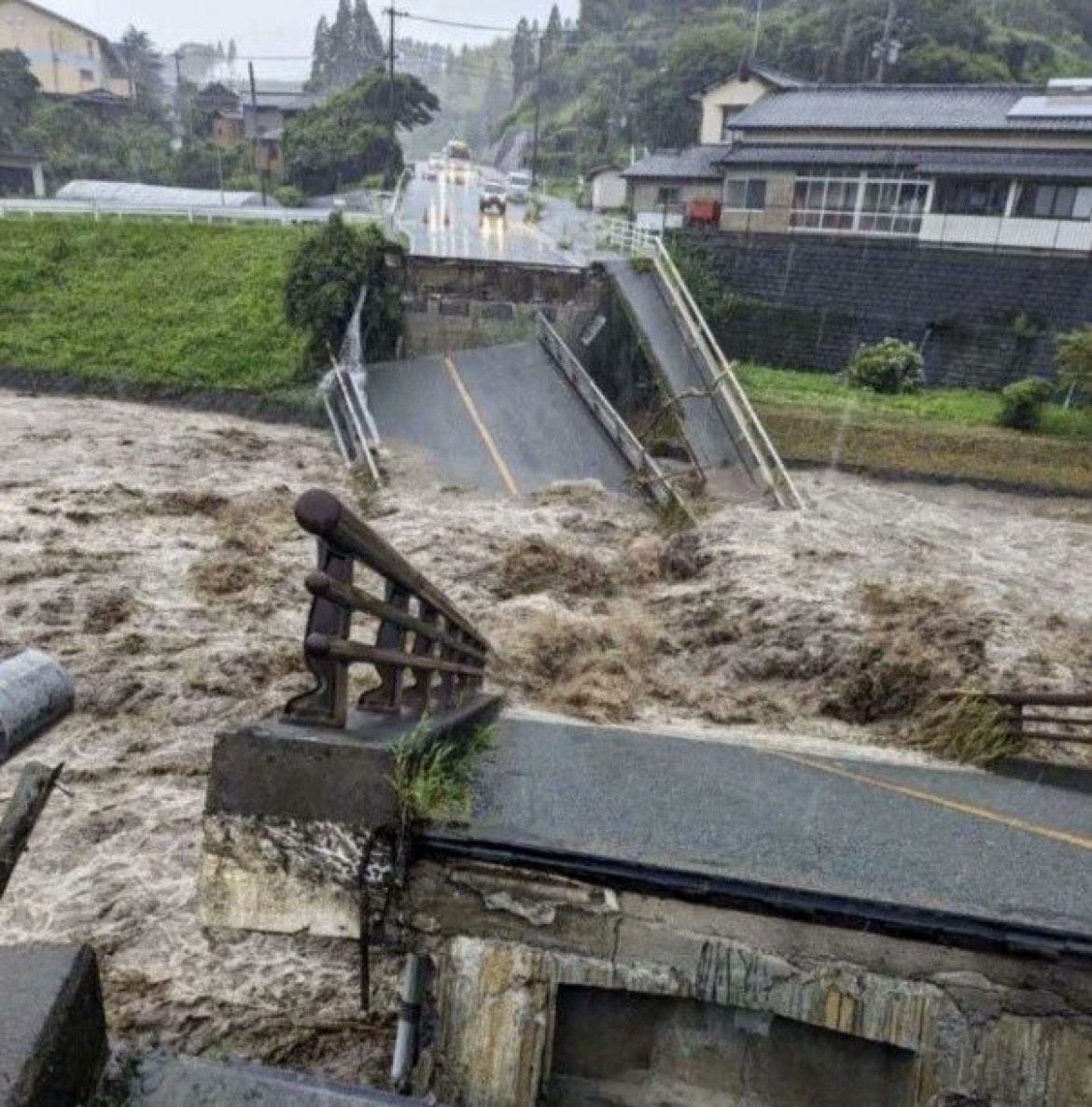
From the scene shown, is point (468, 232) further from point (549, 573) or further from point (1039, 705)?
point (1039, 705)

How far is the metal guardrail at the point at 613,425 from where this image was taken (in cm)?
1469

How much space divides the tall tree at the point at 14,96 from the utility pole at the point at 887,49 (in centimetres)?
3671

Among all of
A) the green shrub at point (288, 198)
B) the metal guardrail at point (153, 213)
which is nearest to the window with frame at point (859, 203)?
the metal guardrail at point (153, 213)

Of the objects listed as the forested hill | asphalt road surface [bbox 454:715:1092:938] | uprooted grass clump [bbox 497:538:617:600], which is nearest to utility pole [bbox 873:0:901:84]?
the forested hill

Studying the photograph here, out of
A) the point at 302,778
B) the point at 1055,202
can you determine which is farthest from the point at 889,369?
the point at 302,778

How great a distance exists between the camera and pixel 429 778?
3.11 m

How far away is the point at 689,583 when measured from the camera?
12125 millimetres

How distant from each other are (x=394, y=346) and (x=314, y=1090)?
59.5 ft

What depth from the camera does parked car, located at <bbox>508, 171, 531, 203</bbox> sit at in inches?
1460

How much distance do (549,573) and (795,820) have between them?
8.05 metres

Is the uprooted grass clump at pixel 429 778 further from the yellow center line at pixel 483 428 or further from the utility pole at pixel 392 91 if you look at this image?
the utility pole at pixel 392 91

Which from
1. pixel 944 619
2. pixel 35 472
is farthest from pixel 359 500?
pixel 944 619

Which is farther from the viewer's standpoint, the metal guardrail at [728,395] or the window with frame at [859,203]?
the window with frame at [859,203]

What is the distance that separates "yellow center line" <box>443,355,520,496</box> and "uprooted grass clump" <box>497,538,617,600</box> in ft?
8.93
